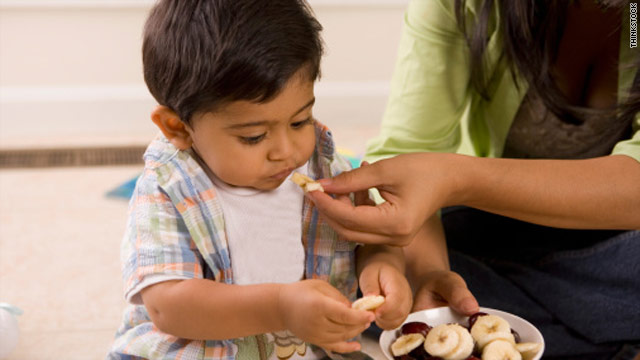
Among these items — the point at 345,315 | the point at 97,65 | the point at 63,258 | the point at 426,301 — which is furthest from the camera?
the point at 97,65

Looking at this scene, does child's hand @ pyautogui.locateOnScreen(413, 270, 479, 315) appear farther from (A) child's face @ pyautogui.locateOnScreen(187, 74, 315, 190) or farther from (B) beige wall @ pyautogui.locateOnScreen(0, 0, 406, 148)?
(B) beige wall @ pyautogui.locateOnScreen(0, 0, 406, 148)

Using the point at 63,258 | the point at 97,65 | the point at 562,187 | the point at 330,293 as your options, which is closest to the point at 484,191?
the point at 562,187

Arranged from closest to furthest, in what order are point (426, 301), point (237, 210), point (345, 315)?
point (345, 315) < point (237, 210) < point (426, 301)

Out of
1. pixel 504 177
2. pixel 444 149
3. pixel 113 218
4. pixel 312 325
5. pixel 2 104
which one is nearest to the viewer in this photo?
pixel 312 325

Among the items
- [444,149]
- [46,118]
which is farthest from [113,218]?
[444,149]

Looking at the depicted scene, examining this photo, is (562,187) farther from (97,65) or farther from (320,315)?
(97,65)

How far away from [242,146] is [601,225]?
597 millimetres

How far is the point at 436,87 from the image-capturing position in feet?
4.91

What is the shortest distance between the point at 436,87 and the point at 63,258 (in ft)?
3.56

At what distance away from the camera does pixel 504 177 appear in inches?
46.6

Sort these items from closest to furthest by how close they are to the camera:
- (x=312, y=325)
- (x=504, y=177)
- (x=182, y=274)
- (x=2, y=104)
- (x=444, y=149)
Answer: (x=312, y=325) < (x=182, y=274) < (x=504, y=177) < (x=444, y=149) < (x=2, y=104)

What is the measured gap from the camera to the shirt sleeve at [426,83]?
1.49m

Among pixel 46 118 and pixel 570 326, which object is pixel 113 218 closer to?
pixel 46 118

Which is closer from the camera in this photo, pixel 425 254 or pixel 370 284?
pixel 370 284
